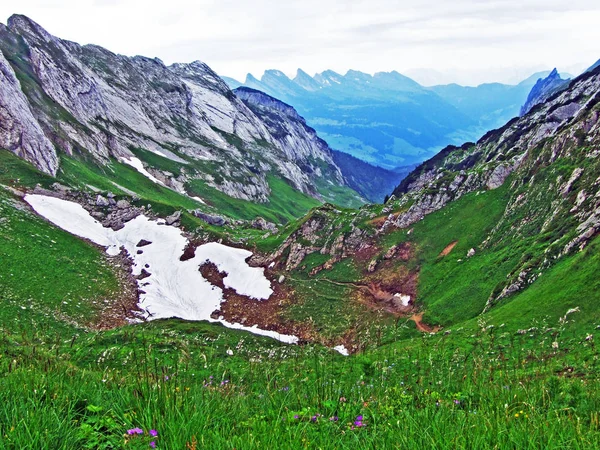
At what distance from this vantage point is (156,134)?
16575 cm

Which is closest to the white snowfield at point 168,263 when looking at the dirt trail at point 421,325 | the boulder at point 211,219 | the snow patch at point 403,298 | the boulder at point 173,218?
the boulder at point 173,218

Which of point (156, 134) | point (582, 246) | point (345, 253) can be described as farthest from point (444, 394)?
point (156, 134)

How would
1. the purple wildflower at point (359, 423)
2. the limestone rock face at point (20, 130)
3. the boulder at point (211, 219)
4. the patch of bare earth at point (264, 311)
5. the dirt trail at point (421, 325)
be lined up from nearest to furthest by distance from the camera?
the purple wildflower at point (359, 423)
the dirt trail at point (421, 325)
the patch of bare earth at point (264, 311)
the boulder at point (211, 219)
the limestone rock face at point (20, 130)

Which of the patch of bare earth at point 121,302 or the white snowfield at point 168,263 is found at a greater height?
the white snowfield at point 168,263

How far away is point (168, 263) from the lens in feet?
187

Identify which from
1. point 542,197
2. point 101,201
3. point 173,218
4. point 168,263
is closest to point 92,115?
point 101,201

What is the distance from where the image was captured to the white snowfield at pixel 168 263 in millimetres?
48938

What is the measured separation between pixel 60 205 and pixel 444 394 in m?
70.4

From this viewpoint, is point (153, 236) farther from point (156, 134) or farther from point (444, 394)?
point (156, 134)

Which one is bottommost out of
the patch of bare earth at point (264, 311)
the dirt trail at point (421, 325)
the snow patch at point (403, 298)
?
the patch of bare earth at point (264, 311)

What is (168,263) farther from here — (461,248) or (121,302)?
(461,248)

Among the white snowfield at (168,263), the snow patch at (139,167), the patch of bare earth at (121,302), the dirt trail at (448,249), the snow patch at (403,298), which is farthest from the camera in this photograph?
the snow patch at (139,167)

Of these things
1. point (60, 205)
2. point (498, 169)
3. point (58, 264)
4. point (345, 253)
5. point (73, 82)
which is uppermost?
point (73, 82)

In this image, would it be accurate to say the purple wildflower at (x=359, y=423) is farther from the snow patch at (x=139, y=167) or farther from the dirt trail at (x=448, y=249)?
the snow patch at (x=139, y=167)
